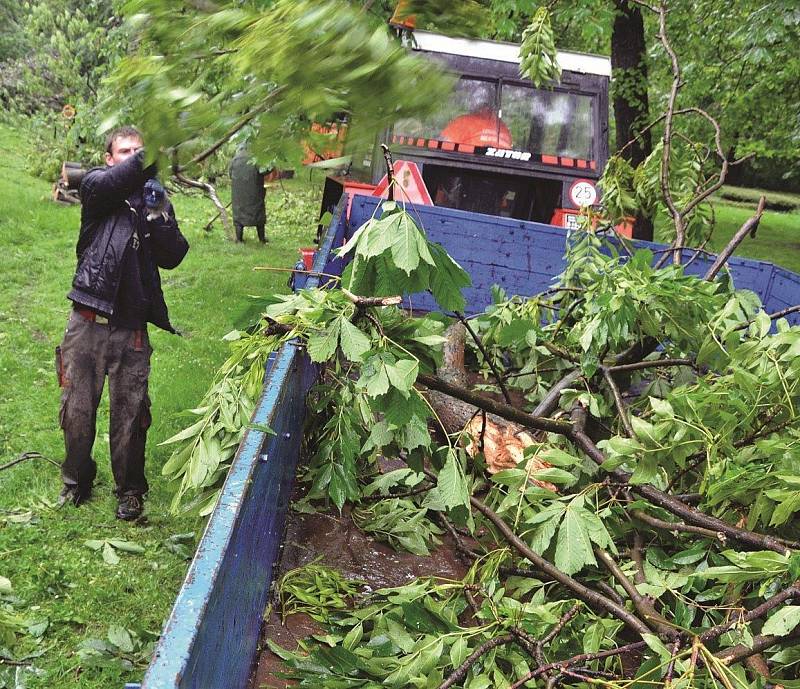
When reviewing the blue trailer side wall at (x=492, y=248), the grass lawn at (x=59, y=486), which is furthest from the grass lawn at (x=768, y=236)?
the grass lawn at (x=59, y=486)

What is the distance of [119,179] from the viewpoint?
3.79 meters

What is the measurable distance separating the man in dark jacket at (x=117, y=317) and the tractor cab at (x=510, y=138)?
353cm

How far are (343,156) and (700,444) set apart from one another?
1768 mm

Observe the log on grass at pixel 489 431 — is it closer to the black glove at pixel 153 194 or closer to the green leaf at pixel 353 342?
the green leaf at pixel 353 342

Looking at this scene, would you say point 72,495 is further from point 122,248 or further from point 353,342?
point 353,342

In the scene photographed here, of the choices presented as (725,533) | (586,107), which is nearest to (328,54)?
(725,533)

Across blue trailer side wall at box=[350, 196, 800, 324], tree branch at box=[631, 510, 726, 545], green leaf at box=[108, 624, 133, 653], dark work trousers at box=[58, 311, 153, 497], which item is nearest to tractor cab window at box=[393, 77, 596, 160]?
blue trailer side wall at box=[350, 196, 800, 324]

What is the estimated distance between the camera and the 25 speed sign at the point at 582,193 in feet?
24.3

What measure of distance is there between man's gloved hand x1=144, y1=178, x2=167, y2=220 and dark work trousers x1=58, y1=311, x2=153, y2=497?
57 centimetres

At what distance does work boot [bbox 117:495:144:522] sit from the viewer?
413 centimetres

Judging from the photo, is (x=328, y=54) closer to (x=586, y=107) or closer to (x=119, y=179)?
(x=119, y=179)

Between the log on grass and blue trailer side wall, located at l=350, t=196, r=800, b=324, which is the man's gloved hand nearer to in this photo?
the log on grass

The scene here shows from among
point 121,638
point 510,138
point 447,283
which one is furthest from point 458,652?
point 510,138

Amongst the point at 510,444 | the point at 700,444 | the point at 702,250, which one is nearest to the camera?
the point at 700,444
